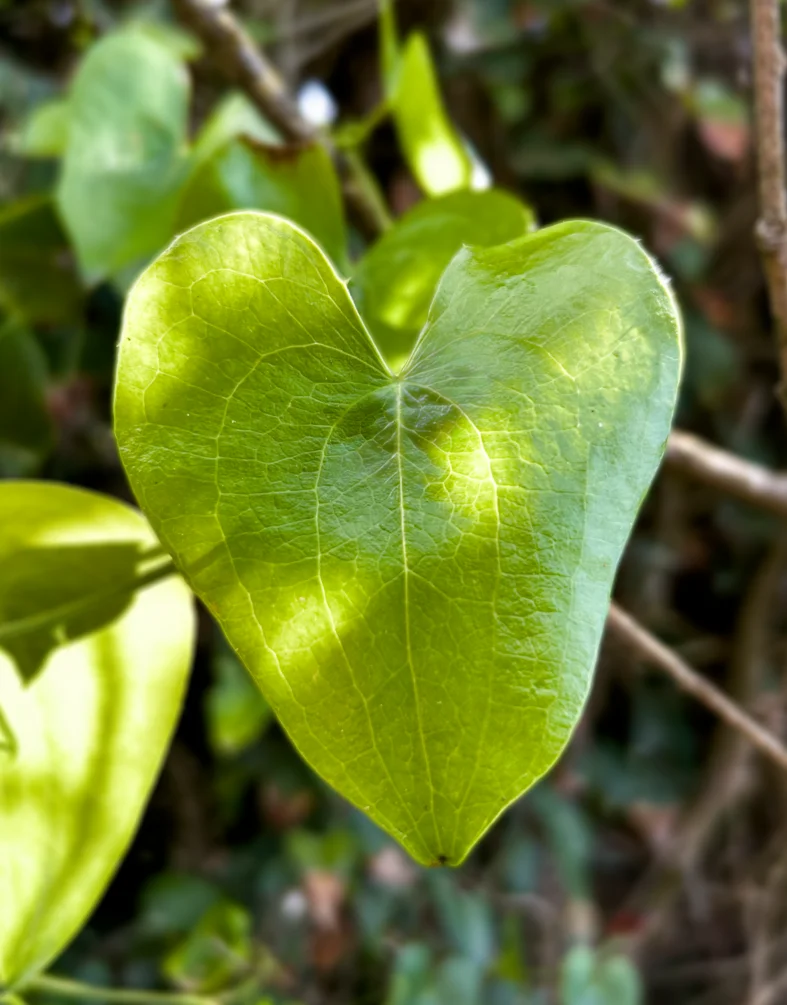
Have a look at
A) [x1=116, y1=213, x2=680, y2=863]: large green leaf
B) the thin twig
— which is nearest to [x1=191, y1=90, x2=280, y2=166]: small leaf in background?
the thin twig

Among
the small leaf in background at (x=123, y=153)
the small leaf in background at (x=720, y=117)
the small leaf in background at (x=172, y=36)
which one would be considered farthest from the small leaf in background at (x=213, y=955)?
the small leaf in background at (x=720, y=117)

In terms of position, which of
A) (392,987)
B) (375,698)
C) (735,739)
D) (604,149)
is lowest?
(735,739)

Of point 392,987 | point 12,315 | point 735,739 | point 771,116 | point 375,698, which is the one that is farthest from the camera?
point 735,739

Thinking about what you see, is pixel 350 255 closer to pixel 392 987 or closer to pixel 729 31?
pixel 392 987

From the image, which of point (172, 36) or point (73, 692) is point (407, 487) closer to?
point (73, 692)

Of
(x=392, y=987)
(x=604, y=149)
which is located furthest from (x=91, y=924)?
(x=604, y=149)

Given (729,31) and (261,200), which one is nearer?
(261,200)

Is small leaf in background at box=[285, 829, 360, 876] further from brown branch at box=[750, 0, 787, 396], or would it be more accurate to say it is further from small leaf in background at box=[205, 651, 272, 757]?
brown branch at box=[750, 0, 787, 396]
